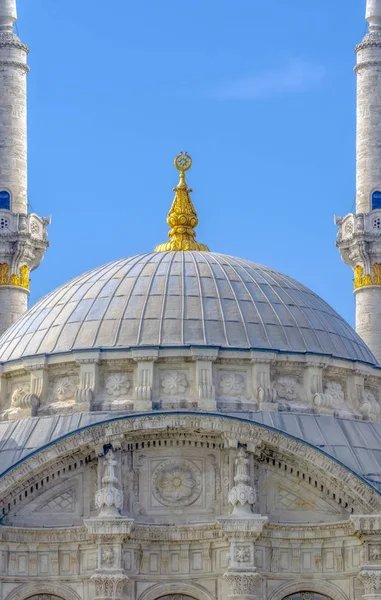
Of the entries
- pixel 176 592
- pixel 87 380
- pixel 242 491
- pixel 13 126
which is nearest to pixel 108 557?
pixel 176 592

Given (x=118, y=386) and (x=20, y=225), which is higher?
(x=20, y=225)

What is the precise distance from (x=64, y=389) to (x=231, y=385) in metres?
5.36

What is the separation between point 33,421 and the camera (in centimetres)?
6625

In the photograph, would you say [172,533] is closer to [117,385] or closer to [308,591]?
[308,591]

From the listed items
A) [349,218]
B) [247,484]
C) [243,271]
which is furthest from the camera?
[349,218]

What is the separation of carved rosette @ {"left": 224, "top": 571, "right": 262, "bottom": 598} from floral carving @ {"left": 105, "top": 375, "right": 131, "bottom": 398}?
819 cm

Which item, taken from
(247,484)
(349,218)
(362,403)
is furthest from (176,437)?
(349,218)

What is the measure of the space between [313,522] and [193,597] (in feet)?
13.6

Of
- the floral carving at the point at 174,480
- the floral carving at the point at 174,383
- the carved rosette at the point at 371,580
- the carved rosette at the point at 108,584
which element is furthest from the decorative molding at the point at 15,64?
the carved rosette at the point at 371,580

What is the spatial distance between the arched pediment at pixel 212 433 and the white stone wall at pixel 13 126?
30.0 metres

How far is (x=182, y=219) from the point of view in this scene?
249ft

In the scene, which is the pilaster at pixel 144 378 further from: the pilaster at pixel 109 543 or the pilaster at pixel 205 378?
the pilaster at pixel 109 543

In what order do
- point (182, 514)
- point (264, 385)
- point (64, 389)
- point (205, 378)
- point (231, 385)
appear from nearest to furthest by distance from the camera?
point (182, 514)
point (205, 378)
point (264, 385)
point (231, 385)
point (64, 389)

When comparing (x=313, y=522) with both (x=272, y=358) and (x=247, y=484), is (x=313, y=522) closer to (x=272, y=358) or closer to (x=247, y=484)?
(x=247, y=484)
